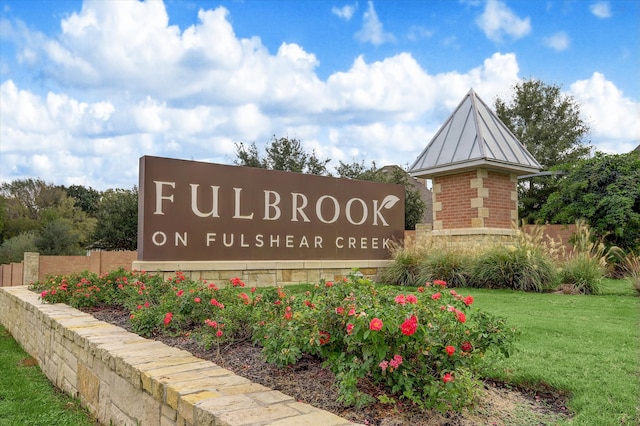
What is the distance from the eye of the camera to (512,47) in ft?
24.6

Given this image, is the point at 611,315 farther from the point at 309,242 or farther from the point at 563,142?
the point at 563,142

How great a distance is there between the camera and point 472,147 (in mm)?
11172

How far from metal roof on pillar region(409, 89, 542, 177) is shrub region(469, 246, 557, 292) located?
224 cm

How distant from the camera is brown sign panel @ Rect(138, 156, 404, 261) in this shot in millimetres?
8344

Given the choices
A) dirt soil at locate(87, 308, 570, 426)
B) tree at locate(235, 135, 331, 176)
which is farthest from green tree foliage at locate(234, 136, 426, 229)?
dirt soil at locate(87, 308, 570, 426)

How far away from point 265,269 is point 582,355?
6.22 metres

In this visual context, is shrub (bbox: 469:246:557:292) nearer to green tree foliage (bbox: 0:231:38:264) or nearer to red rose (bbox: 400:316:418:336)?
red rose (bbox: 400:316:418:336)

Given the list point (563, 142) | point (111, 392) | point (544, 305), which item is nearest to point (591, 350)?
point (544, 305)

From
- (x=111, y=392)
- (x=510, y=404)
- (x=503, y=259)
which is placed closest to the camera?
(x=510, y=404)

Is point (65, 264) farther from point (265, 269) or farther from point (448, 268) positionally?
point (448, 268)

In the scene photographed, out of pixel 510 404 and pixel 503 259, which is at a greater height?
pixel 503 259

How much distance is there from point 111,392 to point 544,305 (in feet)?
18.6

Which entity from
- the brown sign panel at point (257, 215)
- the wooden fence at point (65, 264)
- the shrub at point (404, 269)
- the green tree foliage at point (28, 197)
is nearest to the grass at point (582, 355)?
the shrub at point (404, 269)

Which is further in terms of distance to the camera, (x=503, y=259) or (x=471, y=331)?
(x=503, y=259)
